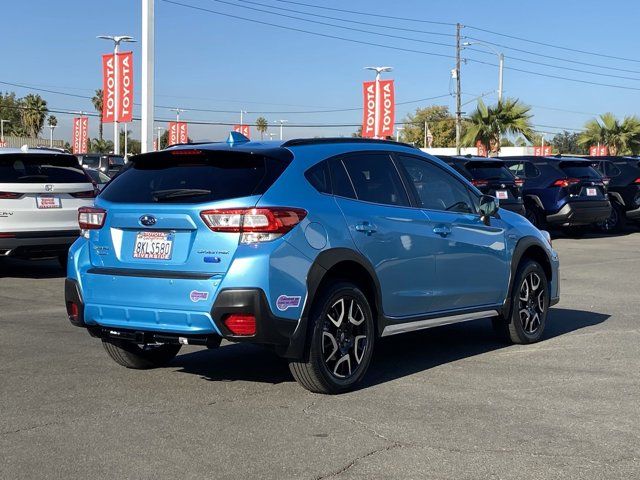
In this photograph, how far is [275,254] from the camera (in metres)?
5.75

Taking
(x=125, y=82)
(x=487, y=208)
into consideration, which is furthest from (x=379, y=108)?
(x=487, y=208)

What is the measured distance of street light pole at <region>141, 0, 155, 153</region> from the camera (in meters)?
23.4

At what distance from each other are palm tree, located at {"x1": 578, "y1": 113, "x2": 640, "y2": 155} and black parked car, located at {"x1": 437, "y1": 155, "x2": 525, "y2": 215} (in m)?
42.0

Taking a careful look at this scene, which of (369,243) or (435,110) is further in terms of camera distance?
(435,110)

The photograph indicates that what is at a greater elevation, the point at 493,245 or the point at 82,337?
the point at 493,245

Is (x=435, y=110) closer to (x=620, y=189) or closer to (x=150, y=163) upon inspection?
(x=620, y=189)

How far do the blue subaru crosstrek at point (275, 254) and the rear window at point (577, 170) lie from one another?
48.0 feet

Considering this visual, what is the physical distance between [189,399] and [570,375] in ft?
9.25

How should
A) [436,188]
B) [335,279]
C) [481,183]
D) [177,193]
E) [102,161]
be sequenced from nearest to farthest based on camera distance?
[177,193] < [335,279] < [436,188] < [481,183] < [102,161]

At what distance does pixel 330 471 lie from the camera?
466cm

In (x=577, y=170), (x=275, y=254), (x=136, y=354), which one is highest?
(x=577, y=170)

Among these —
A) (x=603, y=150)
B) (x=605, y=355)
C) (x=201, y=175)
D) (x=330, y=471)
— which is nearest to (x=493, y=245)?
(x=605, y=355)

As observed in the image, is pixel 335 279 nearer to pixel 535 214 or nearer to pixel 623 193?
pixel 535 214

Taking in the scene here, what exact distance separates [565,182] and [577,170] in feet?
1.71
